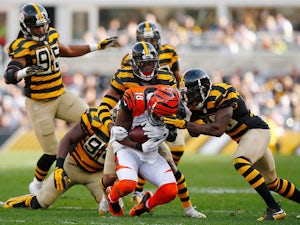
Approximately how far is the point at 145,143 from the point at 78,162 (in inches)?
44.4

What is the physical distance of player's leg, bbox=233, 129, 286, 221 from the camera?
757 centimetres

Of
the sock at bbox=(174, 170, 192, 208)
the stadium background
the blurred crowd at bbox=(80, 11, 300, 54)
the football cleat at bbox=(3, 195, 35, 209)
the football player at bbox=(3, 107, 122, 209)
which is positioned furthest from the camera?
the blurred crowd at bbox=(80, 11, 300, 54)

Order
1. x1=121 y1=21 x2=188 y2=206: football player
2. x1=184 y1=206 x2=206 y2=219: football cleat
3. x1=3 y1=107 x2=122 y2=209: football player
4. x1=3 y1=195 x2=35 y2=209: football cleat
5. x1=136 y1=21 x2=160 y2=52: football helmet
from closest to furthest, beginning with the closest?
x1=184 y1=206 x2=206 y2=219: football cleat < x1=3 y1=107 x2=122 y2=209: football player < x1=3 y1=195 x2=35 y2=209: football cleat < x1=121 y1=21 x2=188 y2=206: football player < x1=136 y1=21 x2=160 y2=52: football helmet

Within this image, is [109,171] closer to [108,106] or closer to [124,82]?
[108,106]

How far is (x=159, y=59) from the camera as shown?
969 centimetres

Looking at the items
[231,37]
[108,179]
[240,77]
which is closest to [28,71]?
[108,179]

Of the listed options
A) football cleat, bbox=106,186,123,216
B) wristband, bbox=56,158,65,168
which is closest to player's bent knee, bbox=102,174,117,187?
football cleat, bbox=106,186,123,216

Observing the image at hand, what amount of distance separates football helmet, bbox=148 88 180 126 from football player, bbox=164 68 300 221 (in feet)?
0.30

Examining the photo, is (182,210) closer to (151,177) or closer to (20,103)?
(151,177)

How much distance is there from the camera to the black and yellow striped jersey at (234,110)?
303 inches

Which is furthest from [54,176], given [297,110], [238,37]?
[238,37]

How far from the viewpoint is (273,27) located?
2459cm

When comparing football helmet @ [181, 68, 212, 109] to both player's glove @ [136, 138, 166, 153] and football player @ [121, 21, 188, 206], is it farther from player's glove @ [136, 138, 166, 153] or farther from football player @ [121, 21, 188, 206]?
football player @ [121, 21, 188, 206]

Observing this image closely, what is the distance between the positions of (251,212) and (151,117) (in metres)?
1.68
